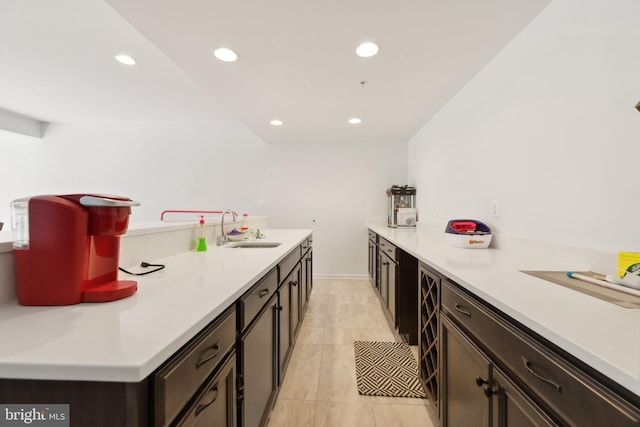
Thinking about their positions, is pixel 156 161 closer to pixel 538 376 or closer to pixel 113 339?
pixel 113 339

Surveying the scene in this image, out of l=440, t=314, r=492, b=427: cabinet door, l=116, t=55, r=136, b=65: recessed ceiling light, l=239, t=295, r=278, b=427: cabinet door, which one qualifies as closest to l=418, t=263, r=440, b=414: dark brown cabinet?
l=440, t=314, r=492, b=427: cabinet door

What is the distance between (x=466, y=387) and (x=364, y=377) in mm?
933

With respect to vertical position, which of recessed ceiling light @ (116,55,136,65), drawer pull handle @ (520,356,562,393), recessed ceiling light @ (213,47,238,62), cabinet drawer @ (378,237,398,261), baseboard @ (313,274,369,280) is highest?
recessed ceiling light @ (116,55,136,65)

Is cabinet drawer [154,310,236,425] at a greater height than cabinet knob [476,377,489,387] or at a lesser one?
greater

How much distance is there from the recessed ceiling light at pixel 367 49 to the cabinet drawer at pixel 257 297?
1.57 meters

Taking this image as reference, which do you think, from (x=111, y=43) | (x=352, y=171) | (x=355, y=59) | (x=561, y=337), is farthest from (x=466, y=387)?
(x=352, y=171)

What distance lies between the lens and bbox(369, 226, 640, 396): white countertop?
0.47m

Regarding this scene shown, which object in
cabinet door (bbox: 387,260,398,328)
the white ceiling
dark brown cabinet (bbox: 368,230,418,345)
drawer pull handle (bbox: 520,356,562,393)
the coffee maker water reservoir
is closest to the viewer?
drawer pull handle (bbox: 520,356,562,393)

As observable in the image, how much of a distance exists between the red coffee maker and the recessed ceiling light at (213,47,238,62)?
153 centimetres

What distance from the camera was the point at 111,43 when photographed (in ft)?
6.99

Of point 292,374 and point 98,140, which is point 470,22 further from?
point 98,140

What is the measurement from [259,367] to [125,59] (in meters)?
2.81

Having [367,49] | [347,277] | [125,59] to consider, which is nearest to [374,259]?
[347,277]

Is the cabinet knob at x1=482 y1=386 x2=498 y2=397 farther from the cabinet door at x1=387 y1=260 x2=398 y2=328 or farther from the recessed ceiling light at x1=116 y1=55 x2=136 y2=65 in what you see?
the recessed ceiling light at x1=116 y1=55 x2=136 y2=65
